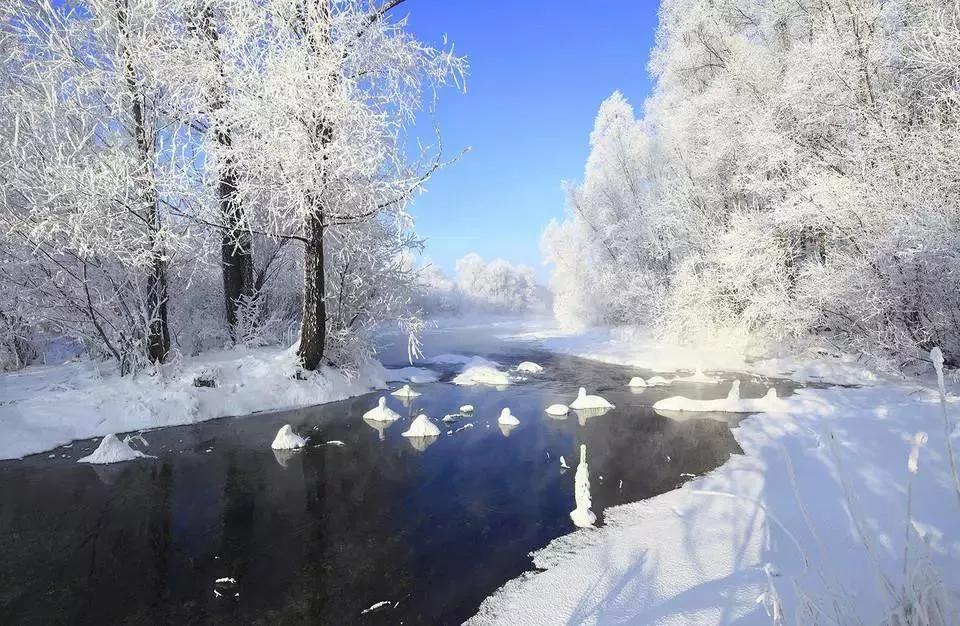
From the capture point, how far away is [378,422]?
29.7 feet

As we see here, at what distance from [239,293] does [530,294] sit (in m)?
69.4

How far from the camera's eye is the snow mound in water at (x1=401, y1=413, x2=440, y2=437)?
27.1 ft

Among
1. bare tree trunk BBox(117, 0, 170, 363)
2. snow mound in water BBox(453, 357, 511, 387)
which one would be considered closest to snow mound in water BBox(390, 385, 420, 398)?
snow mound in water BBox(453, 357, 511, 387)

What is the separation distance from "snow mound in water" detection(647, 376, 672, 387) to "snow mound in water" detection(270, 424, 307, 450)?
9.15 metres

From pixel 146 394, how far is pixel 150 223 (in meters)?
3.22

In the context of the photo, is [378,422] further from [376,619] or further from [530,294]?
[530,294]

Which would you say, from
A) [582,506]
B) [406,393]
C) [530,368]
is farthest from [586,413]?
[530,368]

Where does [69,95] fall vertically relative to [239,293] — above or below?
above

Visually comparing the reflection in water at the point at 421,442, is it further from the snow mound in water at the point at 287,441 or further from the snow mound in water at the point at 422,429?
the snow mound in water at the point at 287,441

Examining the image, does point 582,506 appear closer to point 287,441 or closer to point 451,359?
point 287,441

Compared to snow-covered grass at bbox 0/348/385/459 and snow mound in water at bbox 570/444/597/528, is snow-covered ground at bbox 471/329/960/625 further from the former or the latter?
snow-covered grass at bbox 0/348/385/459

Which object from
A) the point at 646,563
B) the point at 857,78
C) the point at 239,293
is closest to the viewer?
the point at 646,563

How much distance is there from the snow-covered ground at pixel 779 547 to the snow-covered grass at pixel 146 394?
7.53 metres

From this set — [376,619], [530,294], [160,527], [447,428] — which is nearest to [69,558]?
[160,527]
